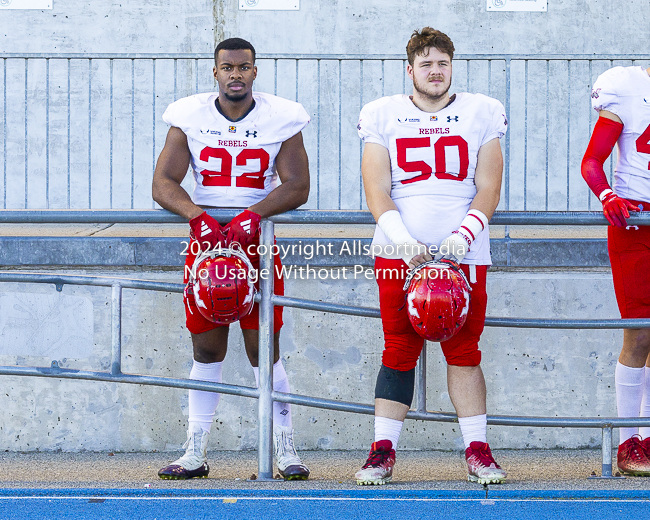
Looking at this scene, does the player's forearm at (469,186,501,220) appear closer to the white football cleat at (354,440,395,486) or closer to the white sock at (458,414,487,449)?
the white sock at (458,414,487,449)

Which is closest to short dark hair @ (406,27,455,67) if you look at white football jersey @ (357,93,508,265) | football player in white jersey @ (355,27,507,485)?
football player in white jersey @ (355,27,507,485)

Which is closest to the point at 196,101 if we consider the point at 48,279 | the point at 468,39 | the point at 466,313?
the point at 48,279

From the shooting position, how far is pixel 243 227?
2.98 meters

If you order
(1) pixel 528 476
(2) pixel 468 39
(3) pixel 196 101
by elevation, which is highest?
(2) pixel 468 39

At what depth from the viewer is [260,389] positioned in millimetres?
3086

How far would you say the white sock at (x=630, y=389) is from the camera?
3.28 metres

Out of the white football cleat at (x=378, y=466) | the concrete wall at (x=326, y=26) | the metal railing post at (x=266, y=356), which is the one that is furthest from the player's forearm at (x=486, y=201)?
the concrete wall at (x=326, y=26)

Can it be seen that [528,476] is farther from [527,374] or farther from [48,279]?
[48,279]

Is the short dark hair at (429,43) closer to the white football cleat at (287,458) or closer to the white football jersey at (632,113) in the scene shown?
the white football jersey at (632,113)

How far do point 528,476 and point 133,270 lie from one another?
233cm

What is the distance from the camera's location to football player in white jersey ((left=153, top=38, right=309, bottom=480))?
10.6 feet

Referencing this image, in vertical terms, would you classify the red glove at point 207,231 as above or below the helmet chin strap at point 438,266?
above

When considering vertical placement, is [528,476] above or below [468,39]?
below

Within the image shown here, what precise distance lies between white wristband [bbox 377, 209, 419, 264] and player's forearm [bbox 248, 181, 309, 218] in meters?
0.42
